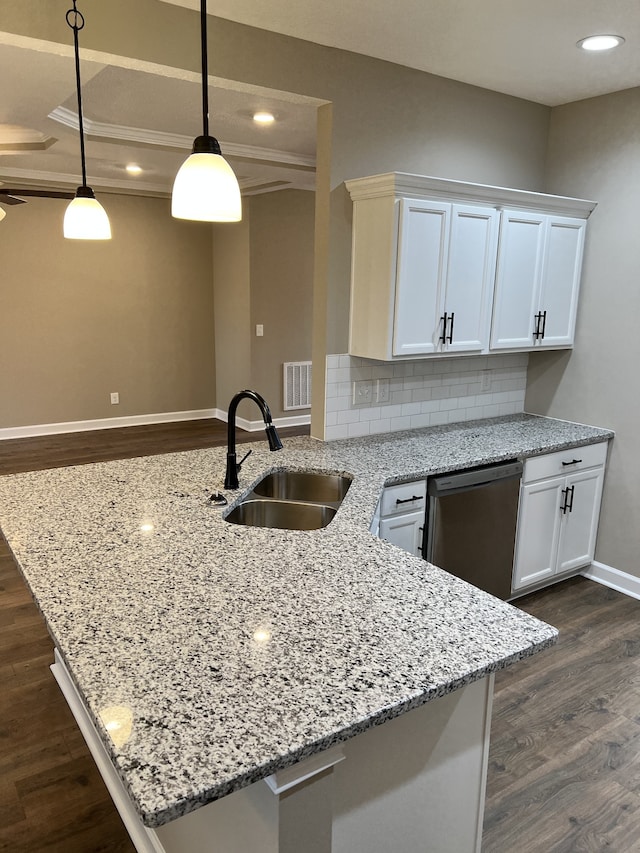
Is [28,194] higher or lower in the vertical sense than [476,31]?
lower

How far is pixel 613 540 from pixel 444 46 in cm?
282

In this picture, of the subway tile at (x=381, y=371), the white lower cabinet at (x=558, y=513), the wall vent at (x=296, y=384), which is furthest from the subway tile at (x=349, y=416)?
the wall vent at (x=296, y=384)

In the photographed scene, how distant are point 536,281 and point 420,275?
0.87 metres

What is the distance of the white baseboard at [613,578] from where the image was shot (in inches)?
143

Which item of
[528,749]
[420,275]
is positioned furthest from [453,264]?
[528,749]

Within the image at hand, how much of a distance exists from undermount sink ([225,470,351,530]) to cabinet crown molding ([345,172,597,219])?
1330mm

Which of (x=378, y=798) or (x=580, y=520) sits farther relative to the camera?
(x=580, y=520)

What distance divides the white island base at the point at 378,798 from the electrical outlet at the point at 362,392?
194 cm

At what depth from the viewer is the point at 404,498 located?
9.11ft

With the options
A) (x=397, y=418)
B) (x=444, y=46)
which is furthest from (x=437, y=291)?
(x=444, y=46)

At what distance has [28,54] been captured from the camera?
2.86m

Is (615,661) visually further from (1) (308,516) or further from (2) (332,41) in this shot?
(2) (332,41)

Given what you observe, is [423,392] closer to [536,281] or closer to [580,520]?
[536,281]

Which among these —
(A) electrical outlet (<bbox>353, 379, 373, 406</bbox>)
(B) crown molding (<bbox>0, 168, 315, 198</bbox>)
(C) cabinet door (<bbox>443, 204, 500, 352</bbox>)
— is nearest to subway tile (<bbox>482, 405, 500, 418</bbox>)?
(C) cabinet door (<bbox>443, 204, 500, 352</bbox>)
